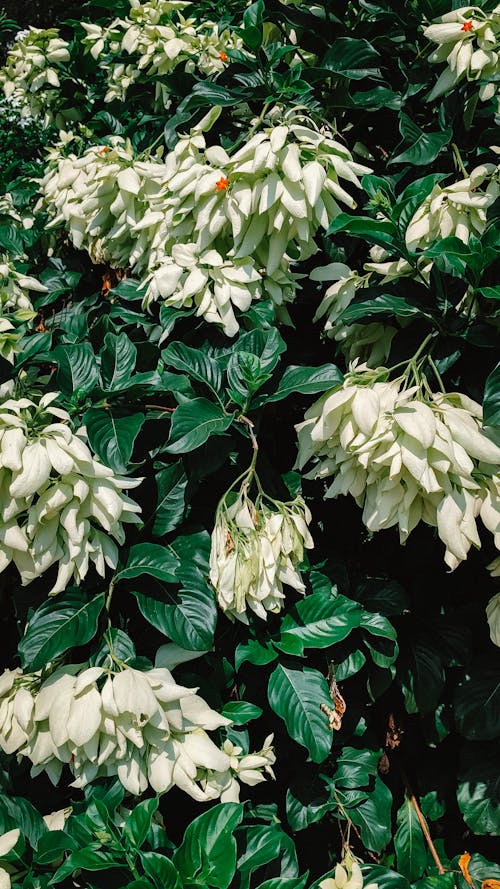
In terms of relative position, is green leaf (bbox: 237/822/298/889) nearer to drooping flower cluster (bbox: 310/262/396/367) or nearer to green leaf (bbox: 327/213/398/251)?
drooping flower cluster (bbox: 310/262/396/367)

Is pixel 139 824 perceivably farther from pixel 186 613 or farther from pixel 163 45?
pixel 163 45

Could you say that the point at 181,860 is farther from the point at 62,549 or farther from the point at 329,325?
the point at 329,325

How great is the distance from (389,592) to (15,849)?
2.77ft

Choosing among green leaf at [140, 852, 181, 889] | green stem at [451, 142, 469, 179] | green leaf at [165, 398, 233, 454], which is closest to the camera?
green leaf at [140, 852, 181, 889]

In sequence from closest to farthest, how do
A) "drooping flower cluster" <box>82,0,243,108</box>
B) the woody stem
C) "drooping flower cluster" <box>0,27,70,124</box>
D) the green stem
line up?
the green stem → the woody stem → "drooping flower cluster" <box>82,0,243,108</box> → "drooping flower cluster" <box>0,27,70,124</box>

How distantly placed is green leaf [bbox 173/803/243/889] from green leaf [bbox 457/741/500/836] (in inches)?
25.3

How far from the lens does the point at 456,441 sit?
47.3 inches

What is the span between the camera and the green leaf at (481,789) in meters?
1.63

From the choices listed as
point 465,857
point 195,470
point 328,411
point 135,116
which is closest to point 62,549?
point 195,470

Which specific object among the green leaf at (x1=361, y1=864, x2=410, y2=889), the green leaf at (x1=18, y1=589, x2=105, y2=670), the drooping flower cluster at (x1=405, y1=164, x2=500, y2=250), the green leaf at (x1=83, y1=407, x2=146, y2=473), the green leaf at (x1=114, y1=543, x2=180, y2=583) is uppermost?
the drooping flower cluster at (x1=405, y1=164, x2=500, y2=250)

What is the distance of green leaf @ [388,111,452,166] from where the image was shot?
157 cm

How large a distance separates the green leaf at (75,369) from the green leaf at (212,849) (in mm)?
780

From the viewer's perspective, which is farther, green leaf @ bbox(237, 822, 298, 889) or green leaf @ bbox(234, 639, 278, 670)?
green leaf @ bbox(234, 639, 278, 670)

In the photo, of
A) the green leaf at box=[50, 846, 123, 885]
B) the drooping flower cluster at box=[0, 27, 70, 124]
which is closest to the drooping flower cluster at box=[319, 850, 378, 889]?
the green leaf at box=[50, 846, 123, 885]
